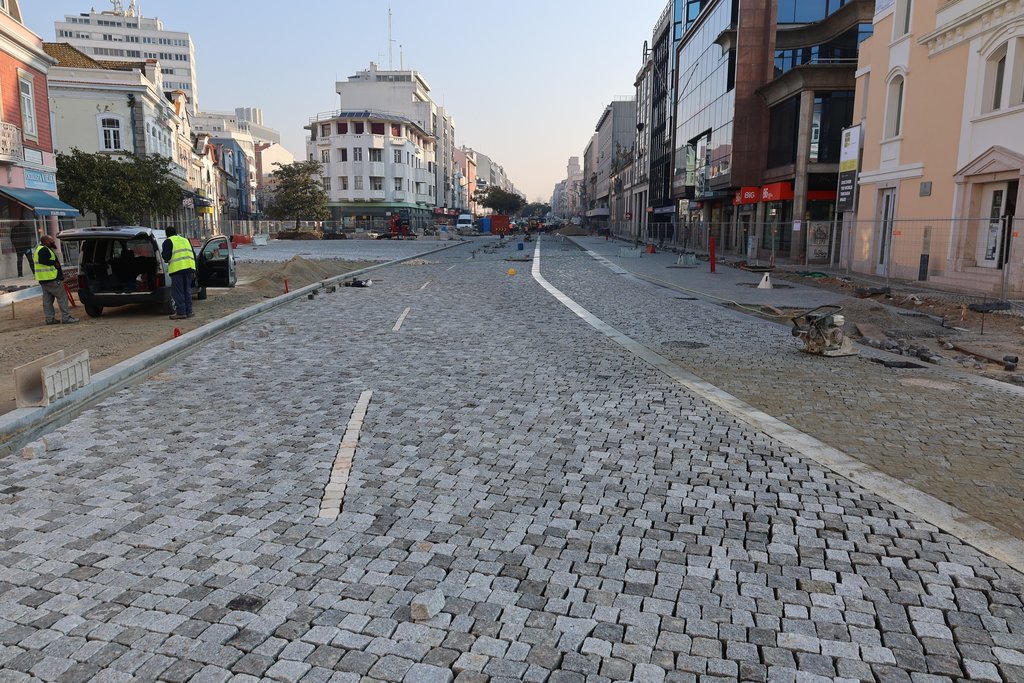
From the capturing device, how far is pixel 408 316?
14031 millimetres

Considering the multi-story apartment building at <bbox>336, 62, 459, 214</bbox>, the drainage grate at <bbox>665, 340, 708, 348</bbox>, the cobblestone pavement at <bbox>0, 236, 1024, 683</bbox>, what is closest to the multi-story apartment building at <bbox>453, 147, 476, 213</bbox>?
the multi-story apartment building at <bbox>336, 62, 459, 214</bbox>

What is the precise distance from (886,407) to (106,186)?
34.4 metres

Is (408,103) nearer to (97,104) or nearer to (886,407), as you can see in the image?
(97,104)

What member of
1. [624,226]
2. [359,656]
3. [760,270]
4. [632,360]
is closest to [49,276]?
[632,360]

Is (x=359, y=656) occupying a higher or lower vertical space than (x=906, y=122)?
lower

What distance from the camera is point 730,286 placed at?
2144cm

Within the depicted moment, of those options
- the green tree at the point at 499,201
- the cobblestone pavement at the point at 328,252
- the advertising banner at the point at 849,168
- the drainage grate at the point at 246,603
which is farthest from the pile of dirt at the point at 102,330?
the green tree at the point at 499,201

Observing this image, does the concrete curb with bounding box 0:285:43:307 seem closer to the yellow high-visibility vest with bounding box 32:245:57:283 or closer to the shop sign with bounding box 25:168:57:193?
the yellow high-visibility vest with bounding box 32:245:57:283

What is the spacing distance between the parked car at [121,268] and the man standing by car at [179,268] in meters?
0.38

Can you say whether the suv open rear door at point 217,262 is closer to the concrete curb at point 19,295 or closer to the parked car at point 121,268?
the parked car at point 121,268

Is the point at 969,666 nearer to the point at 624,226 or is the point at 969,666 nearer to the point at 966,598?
the point at 966,598

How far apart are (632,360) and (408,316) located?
19.2ft

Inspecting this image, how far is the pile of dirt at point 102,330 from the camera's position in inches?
381

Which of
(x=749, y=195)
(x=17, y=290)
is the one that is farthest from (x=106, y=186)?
(x=749, y=195)
